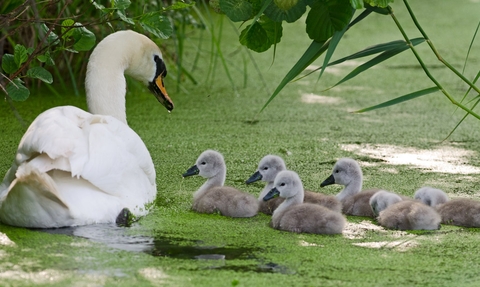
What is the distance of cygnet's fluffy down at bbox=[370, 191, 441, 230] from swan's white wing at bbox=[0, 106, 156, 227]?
0.93m

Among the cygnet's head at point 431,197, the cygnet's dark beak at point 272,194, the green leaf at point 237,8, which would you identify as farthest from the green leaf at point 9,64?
the cygnet's head at point 431,197

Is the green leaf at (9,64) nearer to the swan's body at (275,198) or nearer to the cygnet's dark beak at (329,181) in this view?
the swan's body at (275,198)

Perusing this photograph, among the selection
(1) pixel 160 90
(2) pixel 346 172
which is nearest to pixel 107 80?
(1) pixel 160 90

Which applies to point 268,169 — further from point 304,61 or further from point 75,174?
point 75,174

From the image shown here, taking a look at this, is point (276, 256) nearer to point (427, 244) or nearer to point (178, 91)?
point (427, 244)

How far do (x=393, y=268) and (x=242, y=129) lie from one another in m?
2.34

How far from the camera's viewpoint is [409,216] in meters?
3.18

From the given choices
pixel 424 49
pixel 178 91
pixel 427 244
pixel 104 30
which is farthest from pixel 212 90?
pixel 427 244

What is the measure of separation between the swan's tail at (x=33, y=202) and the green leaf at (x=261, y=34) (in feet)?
2.83

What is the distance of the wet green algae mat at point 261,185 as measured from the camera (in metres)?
2.61

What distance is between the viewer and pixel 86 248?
2.79 metres

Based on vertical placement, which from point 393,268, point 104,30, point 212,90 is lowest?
point 393,268

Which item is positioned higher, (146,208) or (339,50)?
(339,50)

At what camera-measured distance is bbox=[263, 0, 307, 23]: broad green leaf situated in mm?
2916
